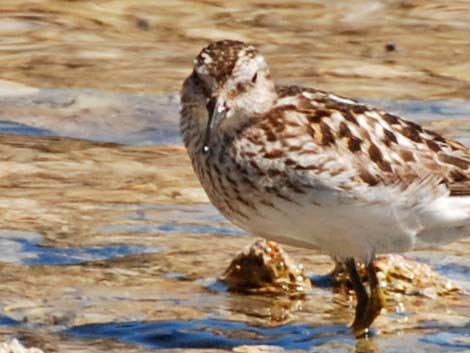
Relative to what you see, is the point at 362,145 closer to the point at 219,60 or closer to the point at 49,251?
the point at 219,60

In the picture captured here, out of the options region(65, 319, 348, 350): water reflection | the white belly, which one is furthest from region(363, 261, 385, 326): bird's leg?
the white belly

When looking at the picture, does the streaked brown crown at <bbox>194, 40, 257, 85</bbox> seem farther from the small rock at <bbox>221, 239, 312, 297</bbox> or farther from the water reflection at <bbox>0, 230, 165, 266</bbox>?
the water reflection at <bbox>0, 230, 165, 266</bbox>

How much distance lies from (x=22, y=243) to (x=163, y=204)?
3.53ft

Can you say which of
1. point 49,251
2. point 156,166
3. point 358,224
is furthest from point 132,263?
point 156,166

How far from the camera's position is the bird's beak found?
7.32 m

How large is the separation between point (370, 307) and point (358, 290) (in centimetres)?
11

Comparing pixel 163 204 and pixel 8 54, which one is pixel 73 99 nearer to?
pixel 8 54

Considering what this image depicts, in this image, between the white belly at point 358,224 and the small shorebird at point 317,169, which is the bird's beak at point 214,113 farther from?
the white belly at point 358,224

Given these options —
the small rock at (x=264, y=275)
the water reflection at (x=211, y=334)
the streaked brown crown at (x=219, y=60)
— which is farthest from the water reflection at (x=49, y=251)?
the streaked brown crown at (x=219, y=60)

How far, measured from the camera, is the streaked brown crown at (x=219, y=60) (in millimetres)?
7367

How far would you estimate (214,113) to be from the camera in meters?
7.32

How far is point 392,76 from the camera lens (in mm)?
12453

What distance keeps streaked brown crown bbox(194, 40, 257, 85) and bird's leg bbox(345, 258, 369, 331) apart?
1.00 meters

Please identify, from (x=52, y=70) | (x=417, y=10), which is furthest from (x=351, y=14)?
(x=52, y=70)
